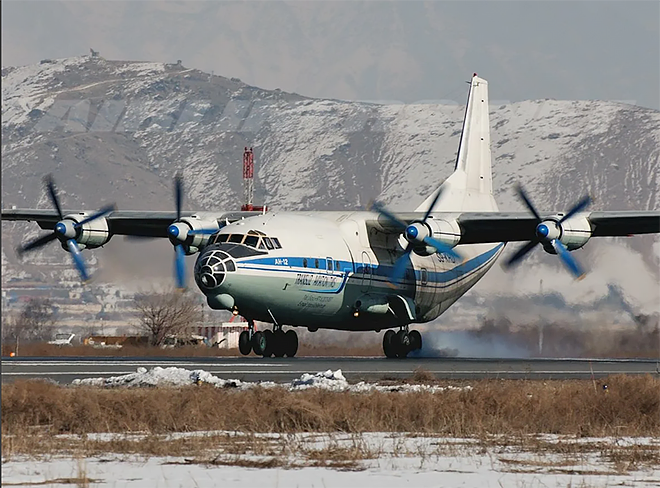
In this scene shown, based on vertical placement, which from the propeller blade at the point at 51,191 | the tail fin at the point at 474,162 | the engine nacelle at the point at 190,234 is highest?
the tail fin at the point at 474,162

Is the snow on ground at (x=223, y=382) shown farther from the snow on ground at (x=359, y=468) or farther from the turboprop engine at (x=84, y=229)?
the turboprop engine at (x=84, y=229)

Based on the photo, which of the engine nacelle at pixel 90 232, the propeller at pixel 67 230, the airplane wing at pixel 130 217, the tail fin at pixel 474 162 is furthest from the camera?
the tail fin at pixel 474 162

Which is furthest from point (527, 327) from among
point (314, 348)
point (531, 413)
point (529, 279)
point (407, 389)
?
point (531, 413)

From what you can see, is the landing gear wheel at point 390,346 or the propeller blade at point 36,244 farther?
the landing gear wheel at point 390,346

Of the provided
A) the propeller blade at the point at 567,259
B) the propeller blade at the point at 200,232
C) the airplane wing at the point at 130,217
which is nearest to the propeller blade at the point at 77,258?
the airplane wing at the point at 130,217

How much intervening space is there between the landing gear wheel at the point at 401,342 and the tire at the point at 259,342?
533 cm

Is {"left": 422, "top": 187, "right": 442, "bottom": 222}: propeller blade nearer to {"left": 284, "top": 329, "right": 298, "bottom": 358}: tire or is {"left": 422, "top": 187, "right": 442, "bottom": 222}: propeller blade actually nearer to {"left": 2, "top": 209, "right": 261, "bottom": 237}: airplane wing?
{"left": 284, "top": 329, "right": 298, "bottom": 358}: tire

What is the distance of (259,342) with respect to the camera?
38812 millimetres

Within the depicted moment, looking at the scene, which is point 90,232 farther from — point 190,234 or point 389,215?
point 389,215

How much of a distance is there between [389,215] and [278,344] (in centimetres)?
564

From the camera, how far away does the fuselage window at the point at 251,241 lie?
35844 mm

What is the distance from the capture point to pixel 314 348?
5984 centimetres

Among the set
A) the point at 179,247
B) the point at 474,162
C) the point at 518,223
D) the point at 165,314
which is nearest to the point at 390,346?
the point at 518,223

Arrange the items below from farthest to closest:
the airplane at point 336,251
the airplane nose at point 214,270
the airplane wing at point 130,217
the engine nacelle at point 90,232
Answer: the airplane wing at point 130,217, the engine nacelle at point 90,232, the airplane at point 336,251, the airplane nose at point 214,270
